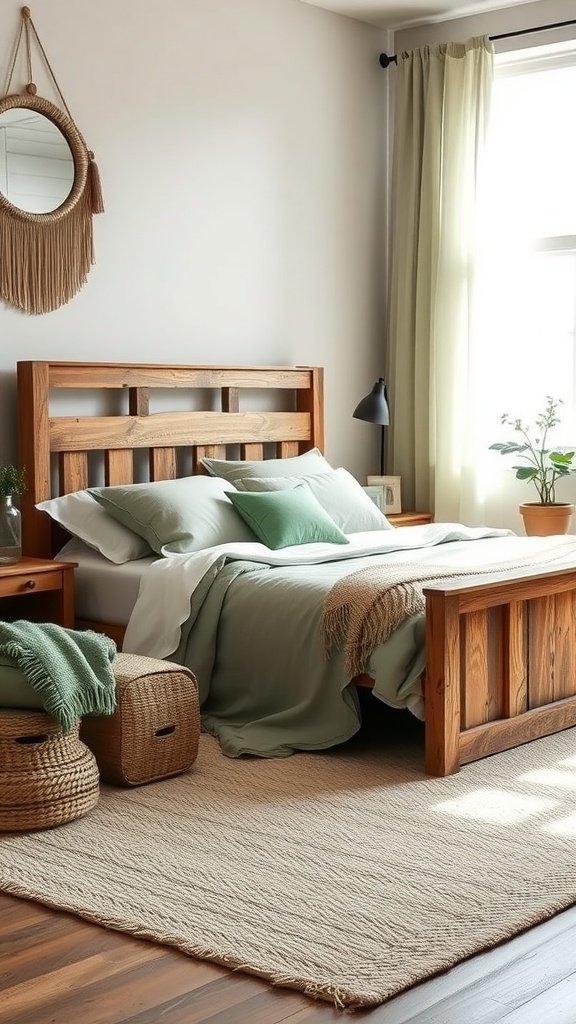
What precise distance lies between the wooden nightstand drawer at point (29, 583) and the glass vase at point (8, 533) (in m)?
0.11

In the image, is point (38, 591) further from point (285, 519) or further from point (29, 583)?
point (285, 519)

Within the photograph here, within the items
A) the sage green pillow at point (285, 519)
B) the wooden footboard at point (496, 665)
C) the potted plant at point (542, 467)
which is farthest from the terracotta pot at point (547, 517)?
the wooden footboard at point (496, 665)

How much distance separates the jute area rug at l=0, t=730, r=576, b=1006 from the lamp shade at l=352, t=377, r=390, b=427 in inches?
82.9

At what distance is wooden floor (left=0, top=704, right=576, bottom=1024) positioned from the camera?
2.11 metres

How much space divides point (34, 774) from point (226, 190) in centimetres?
288

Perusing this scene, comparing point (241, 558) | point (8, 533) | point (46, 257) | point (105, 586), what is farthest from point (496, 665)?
point (46, 257)

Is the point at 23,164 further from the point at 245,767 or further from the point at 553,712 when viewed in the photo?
the point at 553,712

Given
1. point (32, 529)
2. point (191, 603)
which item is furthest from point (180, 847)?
point (32, 529)

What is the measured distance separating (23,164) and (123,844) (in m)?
2.46

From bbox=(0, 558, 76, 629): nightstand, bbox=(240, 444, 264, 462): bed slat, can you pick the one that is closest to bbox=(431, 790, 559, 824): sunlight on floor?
bbox=(0, 558, 76, 629): nightstand

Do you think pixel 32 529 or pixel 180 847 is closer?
Answer: pixel 180 847

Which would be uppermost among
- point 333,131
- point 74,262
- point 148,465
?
point 333,131

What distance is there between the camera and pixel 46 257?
441 centimetres

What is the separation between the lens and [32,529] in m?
4.35
